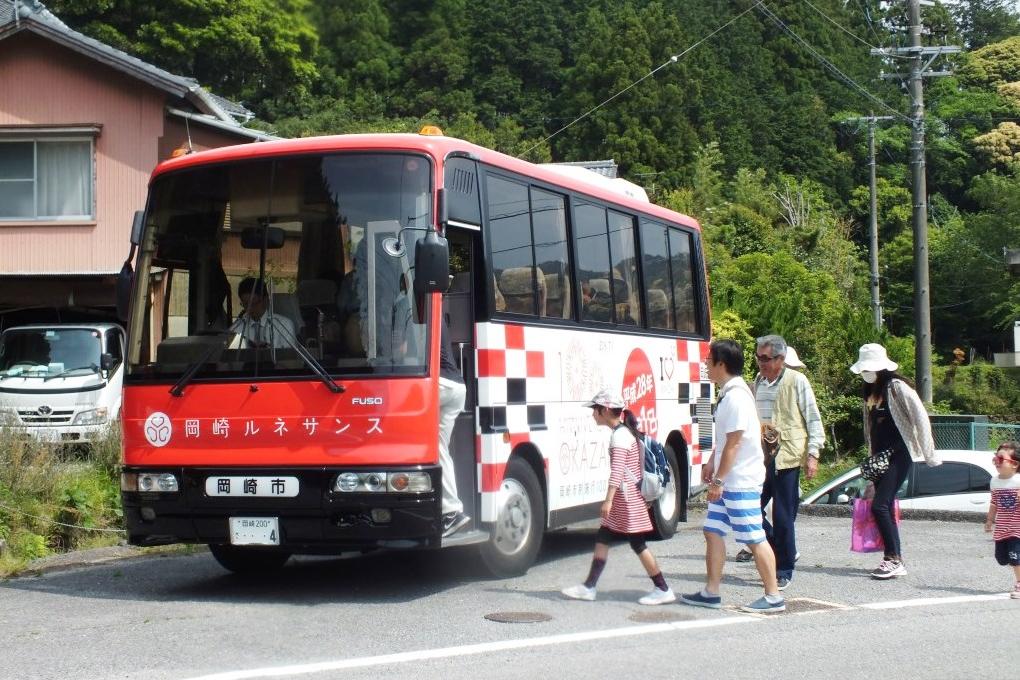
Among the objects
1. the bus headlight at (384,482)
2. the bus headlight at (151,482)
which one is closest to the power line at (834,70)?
the bus headlight at (384,482)

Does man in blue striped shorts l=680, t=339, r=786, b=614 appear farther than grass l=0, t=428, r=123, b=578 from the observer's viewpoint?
No

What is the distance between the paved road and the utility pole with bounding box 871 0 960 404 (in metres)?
15.8

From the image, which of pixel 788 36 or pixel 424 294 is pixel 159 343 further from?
pixel 788 36

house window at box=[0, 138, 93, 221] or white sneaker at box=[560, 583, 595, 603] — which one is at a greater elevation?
house window at box=[0, 138, 93, 221]

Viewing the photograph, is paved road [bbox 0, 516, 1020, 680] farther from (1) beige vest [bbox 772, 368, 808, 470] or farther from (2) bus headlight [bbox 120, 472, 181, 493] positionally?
(1) beige vest [bbox 772, 368, 808, 470]

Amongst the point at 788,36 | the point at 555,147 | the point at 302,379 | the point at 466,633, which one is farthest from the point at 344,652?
the point at 788,36

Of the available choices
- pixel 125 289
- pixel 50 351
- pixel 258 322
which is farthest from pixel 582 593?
pixel 50 351

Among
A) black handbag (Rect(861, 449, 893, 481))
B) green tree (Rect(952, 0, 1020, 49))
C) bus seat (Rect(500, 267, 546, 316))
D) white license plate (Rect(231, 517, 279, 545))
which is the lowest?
A: white license plate (Rect(231, 517, 279, 545))

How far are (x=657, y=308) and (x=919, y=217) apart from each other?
15.4m

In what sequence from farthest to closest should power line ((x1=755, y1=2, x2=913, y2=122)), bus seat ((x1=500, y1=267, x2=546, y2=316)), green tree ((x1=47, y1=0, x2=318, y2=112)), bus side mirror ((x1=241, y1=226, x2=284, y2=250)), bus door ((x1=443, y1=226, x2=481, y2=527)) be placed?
power line ((x1=755, y1=2, x2=913, y2=122)) < green tree ((x1=47, y1=0, x2=318, y2=112)) < bus seat ((x1=500, y1=267, x2=546, y2=316)) < bus door ((x1=443, y1=226, x2=481, y2=527)) < bus side mirror ((x1=241, y1=226, x2=284, y2=250))

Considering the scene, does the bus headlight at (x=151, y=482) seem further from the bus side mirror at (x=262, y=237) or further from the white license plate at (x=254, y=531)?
the bus side mirror at (x=262, y=237)

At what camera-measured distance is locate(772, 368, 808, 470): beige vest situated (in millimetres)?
10398

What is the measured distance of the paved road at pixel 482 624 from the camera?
23.9ft

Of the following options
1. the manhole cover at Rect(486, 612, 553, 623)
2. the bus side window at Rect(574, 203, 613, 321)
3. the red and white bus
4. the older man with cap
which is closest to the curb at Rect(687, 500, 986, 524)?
the bus side window at Rect(574, 203, 613, 321)
